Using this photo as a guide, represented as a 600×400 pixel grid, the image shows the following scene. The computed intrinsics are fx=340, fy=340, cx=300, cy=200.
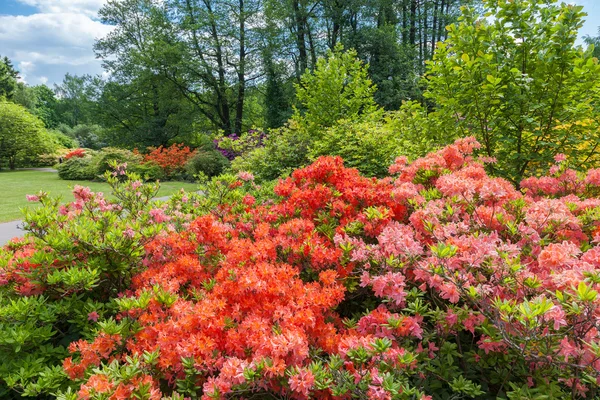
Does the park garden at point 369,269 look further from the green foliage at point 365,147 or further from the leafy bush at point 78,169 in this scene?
the leafy bush at point 78,169

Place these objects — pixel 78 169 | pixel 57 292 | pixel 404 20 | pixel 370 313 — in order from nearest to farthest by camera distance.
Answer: pixel 370 313 → pixel 57 292 → pixel 78 169 → pixel 404 20

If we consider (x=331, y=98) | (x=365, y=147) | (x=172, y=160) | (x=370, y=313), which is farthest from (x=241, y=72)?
(x=370, y=313)

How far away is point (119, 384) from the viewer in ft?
3.80

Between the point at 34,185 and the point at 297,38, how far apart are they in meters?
15.1

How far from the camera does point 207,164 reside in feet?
46.0

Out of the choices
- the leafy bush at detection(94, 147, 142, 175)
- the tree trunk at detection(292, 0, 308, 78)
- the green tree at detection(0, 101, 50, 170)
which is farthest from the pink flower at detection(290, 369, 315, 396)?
the green tree at detection(0, 101, 50, 170)

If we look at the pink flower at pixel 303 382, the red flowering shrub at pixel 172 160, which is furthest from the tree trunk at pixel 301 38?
the pink flower at pixel 303 382

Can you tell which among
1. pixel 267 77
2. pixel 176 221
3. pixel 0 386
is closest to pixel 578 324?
pixel 0 386

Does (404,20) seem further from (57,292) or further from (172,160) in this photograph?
(57,292)

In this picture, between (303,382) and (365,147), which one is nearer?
(303,382)

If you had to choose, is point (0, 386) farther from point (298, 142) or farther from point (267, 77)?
point (267, 77)

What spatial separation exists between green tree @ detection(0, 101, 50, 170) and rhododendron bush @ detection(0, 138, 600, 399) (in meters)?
23.5

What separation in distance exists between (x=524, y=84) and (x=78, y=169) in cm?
1721

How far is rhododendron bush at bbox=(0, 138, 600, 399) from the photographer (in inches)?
44.8
